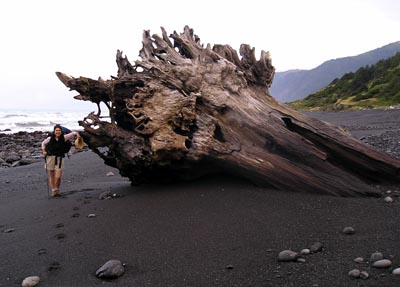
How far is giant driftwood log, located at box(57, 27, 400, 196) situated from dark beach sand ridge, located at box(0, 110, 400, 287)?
367 mm

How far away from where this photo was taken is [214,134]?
7117mm

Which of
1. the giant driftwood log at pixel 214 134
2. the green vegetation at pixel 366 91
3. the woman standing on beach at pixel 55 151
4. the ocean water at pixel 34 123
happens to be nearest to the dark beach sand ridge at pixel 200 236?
the giant driftwood log at pixel 214 134

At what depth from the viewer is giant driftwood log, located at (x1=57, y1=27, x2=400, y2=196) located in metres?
6.62

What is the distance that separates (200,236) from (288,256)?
1.26m

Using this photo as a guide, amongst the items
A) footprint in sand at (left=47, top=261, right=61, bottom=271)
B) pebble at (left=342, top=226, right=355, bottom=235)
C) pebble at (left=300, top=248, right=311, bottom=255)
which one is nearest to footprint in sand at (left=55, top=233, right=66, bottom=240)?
footprint in sand at (left=47, top=261, right=61, bottom=271)

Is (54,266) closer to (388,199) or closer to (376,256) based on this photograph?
(376,256)

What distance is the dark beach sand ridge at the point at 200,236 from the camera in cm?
383

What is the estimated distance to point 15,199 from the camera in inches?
328

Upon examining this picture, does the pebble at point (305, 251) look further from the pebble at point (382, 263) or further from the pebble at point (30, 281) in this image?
the pebble at point (30, 281)

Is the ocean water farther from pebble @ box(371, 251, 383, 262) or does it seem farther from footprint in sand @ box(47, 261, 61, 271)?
pebble @ box(371, 251, 383, 262)

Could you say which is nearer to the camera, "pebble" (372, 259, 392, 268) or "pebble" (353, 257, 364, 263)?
"pebble" (372, 259, 392, 268)

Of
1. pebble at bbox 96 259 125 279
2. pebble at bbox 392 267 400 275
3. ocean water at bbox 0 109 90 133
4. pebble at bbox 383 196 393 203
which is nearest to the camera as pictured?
pebble at bbox 392 267 400 275

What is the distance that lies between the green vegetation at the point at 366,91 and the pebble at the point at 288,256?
37.3m

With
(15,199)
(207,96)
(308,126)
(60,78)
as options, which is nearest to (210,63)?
(207,96)
